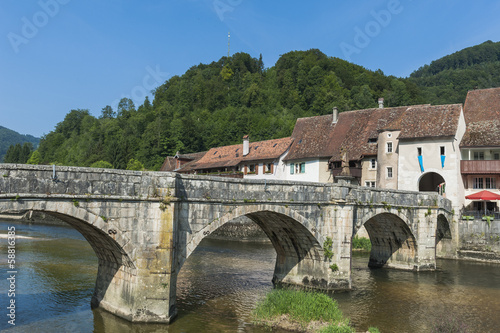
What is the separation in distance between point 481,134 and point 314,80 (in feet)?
145

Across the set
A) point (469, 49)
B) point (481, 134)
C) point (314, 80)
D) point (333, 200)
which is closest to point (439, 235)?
point (481, 134)

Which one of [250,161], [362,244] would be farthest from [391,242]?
[250,161]

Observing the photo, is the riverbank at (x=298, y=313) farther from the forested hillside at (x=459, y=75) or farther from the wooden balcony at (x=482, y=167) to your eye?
the forested hillside at (x=459, y=75)

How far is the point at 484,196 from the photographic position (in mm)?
36906

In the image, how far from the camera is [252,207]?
18.7 metres

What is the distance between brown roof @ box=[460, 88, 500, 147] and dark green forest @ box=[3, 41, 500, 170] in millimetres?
25216

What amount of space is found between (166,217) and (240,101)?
269 feet

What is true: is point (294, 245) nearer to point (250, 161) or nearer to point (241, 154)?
point (250, 161)

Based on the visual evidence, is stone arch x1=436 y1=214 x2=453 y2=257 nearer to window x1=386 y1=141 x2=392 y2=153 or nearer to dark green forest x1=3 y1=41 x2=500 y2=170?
window x1=386 y1=141 x2=392 y2=153

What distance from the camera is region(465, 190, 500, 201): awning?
3650 centimetres

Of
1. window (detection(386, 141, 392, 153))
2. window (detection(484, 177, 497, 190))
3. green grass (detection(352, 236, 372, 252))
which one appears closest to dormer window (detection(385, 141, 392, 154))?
window (detection(386, 141, 392, 153))

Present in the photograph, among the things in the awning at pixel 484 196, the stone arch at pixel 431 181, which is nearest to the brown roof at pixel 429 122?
the awning at pixel 484 196

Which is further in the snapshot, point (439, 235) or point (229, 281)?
point (439, 235)

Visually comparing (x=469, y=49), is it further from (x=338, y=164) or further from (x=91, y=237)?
(x=91, y=237)
